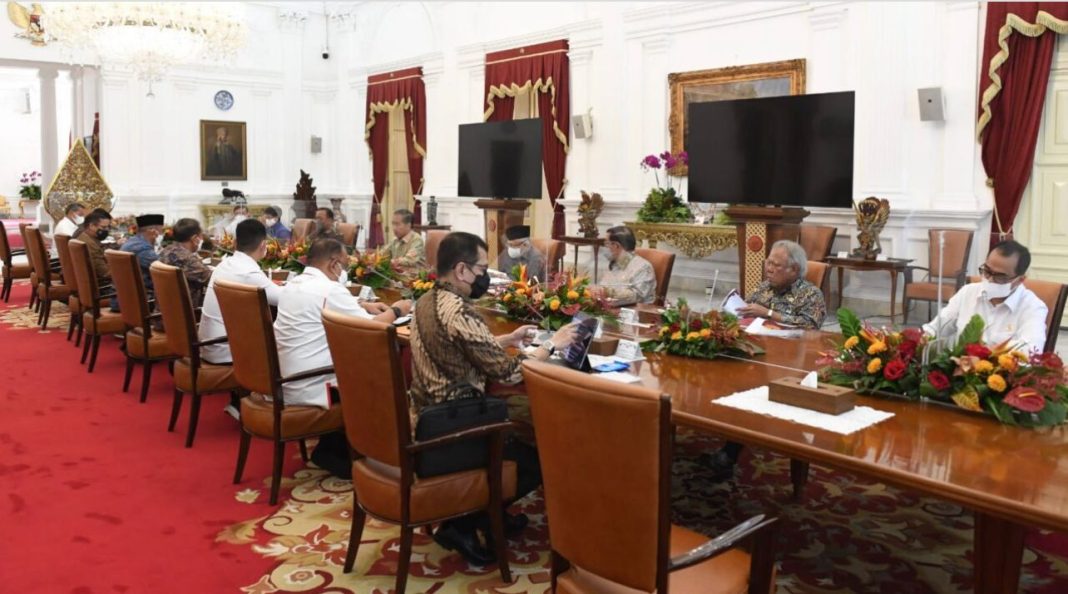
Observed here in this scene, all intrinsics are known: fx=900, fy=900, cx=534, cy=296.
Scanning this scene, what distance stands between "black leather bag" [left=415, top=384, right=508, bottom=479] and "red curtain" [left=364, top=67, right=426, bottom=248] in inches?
405

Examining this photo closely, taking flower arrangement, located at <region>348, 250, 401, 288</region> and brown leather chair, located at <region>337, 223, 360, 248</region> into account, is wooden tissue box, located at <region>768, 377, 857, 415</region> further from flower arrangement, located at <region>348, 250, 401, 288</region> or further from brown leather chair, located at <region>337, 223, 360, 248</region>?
brown leather chair, located at <region>337, 223, 360, 248</region>

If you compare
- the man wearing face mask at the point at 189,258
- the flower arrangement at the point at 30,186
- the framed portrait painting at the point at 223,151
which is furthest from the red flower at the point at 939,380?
the flower arrangement at the point at 30,186

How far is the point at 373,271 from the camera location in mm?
5836

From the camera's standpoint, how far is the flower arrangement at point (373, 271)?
580 cm

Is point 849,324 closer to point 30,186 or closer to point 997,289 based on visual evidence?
point 997,289

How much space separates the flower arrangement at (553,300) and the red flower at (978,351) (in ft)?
5.58

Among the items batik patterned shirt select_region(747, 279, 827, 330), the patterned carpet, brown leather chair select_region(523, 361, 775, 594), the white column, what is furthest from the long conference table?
the white column

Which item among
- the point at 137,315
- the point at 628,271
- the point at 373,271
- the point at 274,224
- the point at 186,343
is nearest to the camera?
the point at 186,343

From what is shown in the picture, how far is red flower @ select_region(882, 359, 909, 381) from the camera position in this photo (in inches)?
115

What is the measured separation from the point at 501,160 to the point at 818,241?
13.7ft

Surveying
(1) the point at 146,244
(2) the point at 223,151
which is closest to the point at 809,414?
(1) the point at 146,244

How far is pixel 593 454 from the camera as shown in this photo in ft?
6.88

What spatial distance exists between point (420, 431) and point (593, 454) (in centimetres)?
108

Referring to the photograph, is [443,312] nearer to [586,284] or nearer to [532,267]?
[586,284]
